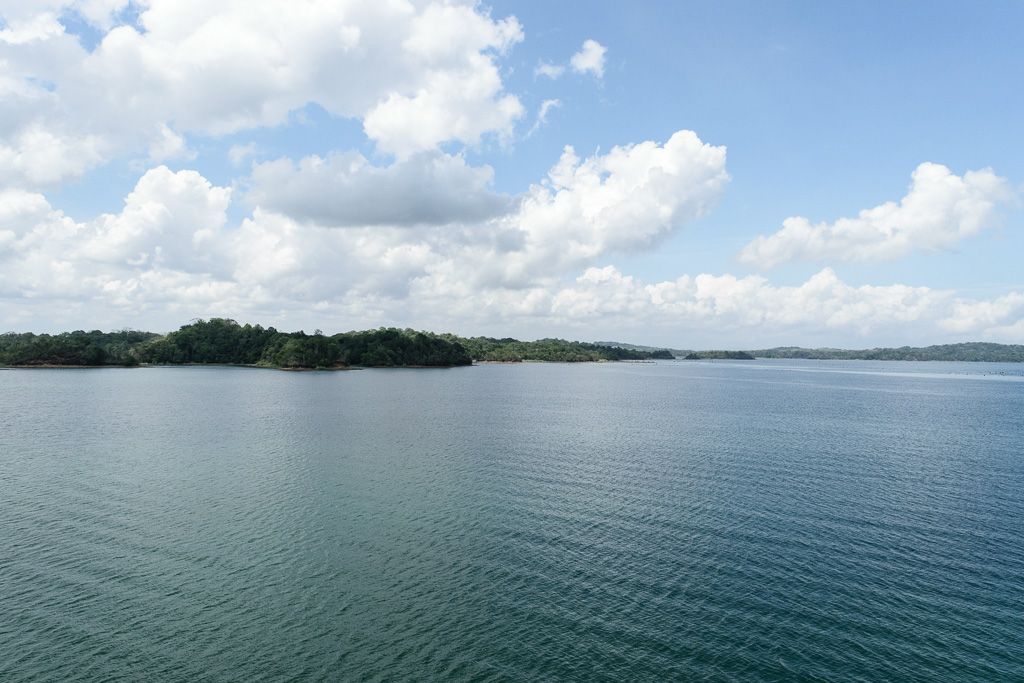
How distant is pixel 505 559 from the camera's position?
27.1 meters

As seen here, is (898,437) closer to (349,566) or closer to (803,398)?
(803,398)

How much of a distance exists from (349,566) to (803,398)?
111352 millimetres

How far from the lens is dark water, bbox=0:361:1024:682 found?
19.0 meters

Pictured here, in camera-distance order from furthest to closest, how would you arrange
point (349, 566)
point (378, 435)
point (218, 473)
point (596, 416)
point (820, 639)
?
point (596, 416) → point (378, 435) → point (218, 473) → point (349, 566) → point (820, 639)

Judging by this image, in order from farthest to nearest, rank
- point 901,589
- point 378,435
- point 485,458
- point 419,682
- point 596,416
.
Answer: point 596,416 < point 378,435 < point 485,458 < point 901,589 < point 419,682

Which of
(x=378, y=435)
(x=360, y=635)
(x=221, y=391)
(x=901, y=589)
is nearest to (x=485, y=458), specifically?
(x=378, y=435)

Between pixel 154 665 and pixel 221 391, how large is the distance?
108646 millimetres

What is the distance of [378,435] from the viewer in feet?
205

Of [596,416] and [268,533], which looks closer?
[268,533]

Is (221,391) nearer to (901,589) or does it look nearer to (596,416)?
(596,416)

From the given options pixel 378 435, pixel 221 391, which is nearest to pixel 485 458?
pixel 378 435

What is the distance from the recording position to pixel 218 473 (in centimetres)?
4325

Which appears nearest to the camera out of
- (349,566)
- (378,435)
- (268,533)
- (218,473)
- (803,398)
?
(349,566)

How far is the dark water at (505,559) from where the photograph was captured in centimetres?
1902
